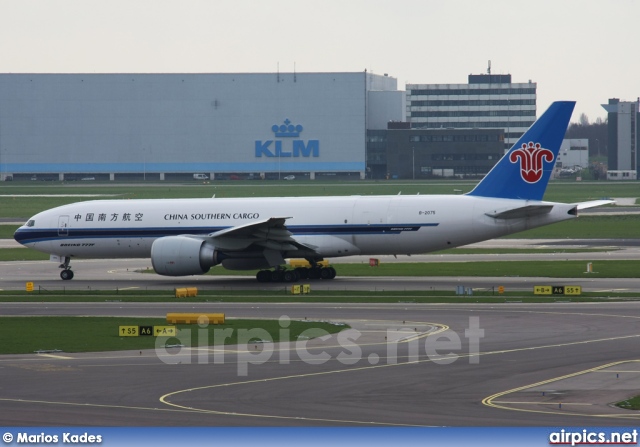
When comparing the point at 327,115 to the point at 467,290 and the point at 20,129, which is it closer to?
the point at 20,129

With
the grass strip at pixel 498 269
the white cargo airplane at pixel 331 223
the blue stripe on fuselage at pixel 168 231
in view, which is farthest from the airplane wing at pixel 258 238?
the grass strip at pixel 498 269

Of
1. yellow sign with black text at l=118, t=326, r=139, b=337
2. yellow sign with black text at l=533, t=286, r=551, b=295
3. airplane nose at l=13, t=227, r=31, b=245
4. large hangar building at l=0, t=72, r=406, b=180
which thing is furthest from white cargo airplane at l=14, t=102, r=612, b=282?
large hangar building at l=0, t=72, r=406, b=180

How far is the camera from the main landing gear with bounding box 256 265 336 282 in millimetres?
52375

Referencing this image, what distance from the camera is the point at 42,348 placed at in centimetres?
3198

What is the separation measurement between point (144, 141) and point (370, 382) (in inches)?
6677

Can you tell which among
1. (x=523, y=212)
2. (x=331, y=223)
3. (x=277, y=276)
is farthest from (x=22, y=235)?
(x=523, y=212)

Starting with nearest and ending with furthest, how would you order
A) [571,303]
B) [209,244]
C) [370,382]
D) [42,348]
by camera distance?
[370,382]
[42,348]
[571,303]
[209,244]

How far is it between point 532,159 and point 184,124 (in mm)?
144812

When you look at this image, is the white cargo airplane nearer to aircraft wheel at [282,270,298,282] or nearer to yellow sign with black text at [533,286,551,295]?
aircraft wheel at [282,270,298,282]

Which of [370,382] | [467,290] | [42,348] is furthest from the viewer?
[467,290]

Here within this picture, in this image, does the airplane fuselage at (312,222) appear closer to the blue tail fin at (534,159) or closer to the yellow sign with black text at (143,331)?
the blue tail fin at (534,159)

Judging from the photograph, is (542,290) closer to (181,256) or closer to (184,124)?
(181,256)

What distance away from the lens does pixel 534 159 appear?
166ft

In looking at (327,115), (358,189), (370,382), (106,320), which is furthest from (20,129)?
(370,382)
